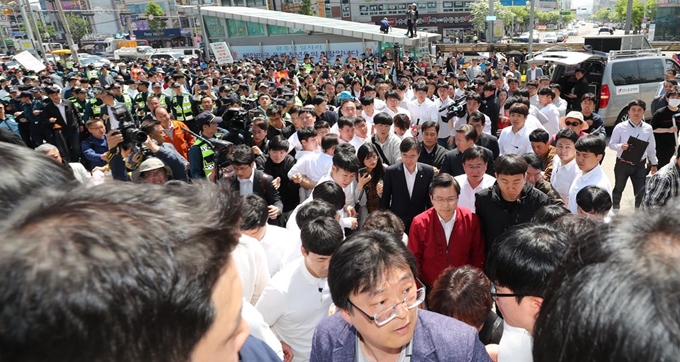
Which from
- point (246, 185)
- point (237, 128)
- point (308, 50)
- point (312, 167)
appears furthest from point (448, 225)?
point (308, 50)

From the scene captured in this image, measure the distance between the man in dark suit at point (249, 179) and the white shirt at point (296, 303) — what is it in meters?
1.47

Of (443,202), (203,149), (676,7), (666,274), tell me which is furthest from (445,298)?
(676,7)

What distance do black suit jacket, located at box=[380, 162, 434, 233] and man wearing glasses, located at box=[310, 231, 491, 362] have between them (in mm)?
2166

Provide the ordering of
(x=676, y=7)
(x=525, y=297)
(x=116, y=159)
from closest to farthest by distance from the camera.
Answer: (x=525, y=297) → (x=116, y=159) → (x=676, y=7)

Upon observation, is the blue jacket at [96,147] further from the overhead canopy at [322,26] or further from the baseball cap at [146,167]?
the overhead canopy at [322,26]

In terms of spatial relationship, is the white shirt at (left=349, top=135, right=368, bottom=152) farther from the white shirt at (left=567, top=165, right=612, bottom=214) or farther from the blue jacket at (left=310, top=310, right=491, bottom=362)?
the blue jacket at (left=310, top=310, right=491, bottom=362)

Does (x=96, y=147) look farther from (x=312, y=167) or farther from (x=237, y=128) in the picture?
(x=312, y=167)

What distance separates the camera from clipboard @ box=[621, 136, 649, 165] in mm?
4707

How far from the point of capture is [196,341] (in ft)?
2.37

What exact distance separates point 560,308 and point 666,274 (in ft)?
0.52

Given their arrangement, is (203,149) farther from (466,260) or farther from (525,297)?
(525,297)

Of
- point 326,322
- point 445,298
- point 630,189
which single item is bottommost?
point 630,189

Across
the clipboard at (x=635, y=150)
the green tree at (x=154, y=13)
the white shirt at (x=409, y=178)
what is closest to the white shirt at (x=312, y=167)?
the white shirt at (x=409, y=178)

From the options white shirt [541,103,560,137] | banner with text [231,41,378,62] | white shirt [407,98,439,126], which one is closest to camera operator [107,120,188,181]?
white shirt [407,98,439,126]
